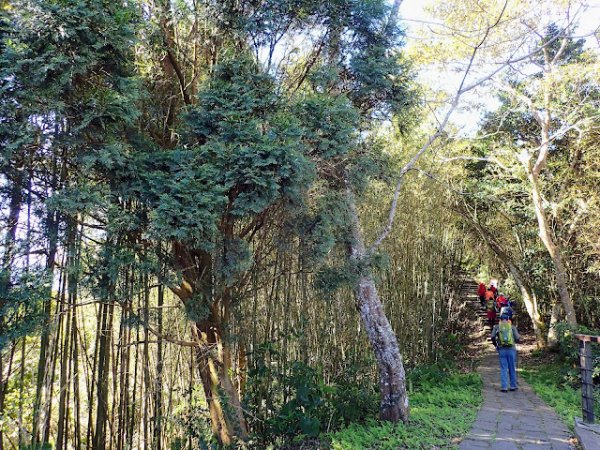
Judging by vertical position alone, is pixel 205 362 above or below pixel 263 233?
below

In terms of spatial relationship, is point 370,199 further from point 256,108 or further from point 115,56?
point 115,56

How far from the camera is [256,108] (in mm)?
2965

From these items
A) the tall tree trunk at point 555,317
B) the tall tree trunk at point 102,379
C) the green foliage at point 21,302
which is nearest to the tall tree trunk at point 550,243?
the tall tree trunk at point 555,317

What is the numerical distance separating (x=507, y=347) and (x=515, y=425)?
5.39ft

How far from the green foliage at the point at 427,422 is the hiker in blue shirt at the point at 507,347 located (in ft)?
1.37

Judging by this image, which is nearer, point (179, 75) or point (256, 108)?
point (256, 108)

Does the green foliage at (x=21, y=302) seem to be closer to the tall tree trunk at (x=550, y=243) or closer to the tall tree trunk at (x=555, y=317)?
the tall tree trunk at (x=550, y=243)

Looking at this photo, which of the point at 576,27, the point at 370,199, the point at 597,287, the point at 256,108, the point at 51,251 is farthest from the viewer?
the point at 597,287

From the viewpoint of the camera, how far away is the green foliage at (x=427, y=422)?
3.47 metres

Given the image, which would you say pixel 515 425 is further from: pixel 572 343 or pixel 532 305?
pixel 532 305

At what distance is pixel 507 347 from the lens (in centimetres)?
567

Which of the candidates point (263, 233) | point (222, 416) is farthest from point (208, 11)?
point (222, 416)

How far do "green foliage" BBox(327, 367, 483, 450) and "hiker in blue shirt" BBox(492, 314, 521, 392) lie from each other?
1.37 feet

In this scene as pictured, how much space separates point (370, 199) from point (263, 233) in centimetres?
221
